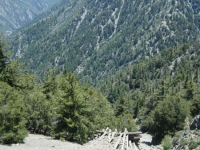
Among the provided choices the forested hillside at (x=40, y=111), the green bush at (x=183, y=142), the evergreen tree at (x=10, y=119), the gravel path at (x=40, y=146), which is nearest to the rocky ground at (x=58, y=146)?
the gravel path at (x=40, y=146)

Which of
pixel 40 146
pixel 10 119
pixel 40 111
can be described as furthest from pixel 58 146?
pixel 40 111

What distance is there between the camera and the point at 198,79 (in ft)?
537

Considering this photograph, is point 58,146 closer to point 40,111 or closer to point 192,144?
point 40,111

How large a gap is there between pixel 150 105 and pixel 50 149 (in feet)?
286

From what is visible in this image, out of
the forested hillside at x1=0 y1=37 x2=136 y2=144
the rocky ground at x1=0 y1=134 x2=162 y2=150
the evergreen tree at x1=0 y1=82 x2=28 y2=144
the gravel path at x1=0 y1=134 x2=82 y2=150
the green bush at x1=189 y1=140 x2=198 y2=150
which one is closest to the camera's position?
the rocky ground at x1=0 y1=134 x2=162 y2=150

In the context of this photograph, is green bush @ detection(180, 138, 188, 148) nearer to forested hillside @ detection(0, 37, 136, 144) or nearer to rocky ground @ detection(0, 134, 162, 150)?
forested hillside @ detection(0, 37, 136, 144)

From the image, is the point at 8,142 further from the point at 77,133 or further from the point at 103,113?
the point at 103,113

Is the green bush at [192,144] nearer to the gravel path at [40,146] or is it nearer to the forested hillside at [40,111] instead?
the forested hillside at [40,111]

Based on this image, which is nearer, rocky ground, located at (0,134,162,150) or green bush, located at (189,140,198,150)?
rocky ground, located at (0,134,162,150)

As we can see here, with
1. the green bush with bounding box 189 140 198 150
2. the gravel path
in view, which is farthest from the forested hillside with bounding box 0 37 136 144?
the green bush with bounding box 189 140 198 150

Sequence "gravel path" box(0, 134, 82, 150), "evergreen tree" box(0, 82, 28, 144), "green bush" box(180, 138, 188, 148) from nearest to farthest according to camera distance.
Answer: "gravel path" box(0, 134, 82, 150) → "evergreen tree" box(0, 82, 28, 144) → "green bush" box(180, 138, 188, 148)

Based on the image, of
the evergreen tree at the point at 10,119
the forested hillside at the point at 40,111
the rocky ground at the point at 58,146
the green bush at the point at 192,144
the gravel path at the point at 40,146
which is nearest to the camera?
the rocky ground at the point at 58,146

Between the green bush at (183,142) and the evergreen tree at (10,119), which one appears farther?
the green bush at (183,142)

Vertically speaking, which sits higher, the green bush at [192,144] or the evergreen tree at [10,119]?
the evergreen tree at [10,119]
